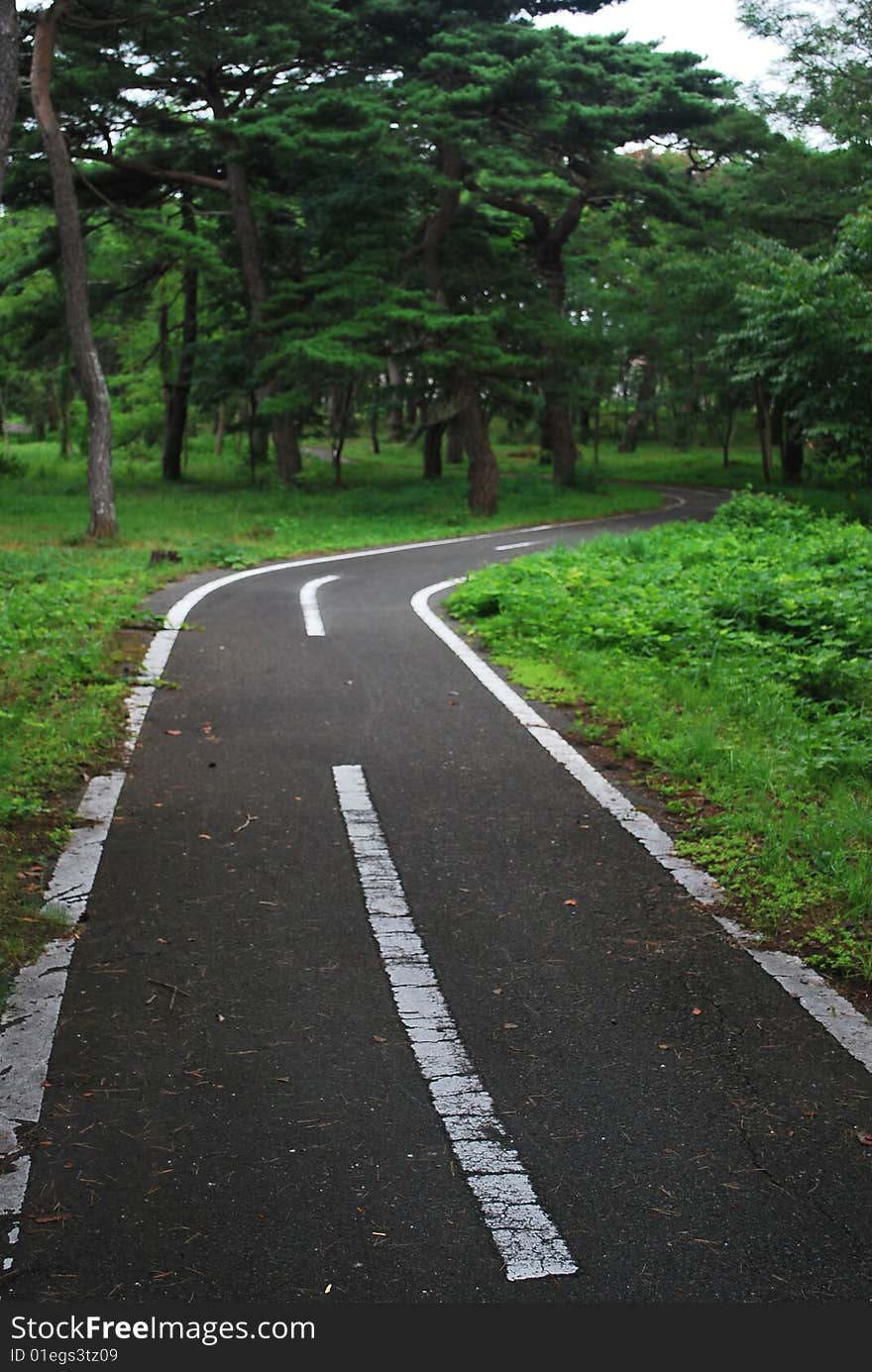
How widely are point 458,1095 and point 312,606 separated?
11236 millimetres

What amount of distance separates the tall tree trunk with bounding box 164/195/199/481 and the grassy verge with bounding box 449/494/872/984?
2077 cm

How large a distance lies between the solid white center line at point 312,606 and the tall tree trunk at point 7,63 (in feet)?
17.0

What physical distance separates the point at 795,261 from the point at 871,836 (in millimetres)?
21325

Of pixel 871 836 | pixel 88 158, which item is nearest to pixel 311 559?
pixel 88 158

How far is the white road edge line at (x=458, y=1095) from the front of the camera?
3.00 metres

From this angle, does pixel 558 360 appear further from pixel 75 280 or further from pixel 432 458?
pixel 75 280

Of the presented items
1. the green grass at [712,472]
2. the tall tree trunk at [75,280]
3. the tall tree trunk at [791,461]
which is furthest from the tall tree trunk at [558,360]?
the tall tree trunk at [75,280]

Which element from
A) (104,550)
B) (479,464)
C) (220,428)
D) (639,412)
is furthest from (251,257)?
(639,412)

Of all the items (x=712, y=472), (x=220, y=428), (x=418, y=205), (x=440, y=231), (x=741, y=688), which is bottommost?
(x=741, y=688)

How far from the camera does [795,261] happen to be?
2448cm

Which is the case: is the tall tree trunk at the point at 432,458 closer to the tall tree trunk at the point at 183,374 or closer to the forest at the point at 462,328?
the forest at the point at 462,328

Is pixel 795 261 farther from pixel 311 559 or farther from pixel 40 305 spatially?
pixel 40 305

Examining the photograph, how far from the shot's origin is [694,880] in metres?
5.67

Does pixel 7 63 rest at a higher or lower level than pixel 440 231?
lower
